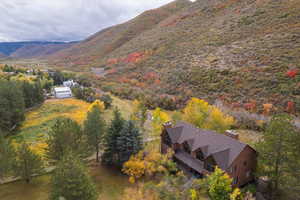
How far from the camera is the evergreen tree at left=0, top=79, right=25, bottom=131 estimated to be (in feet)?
131

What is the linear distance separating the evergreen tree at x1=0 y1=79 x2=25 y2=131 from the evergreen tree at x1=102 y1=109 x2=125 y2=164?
28.2m

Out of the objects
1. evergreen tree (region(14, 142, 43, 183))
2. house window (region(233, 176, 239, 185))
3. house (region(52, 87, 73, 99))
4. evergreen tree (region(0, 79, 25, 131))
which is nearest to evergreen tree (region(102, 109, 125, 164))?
evergreen tree (region(14, 142, 43, 183))

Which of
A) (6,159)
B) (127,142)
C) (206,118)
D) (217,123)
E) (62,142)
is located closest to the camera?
(6,159)

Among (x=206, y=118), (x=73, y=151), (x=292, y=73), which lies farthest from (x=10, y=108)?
(x=292, y=73)

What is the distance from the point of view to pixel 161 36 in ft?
354

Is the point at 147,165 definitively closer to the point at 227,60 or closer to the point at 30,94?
the point at 227,60

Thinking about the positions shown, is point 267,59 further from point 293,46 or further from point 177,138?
point 177,138

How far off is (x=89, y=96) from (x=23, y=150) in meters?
48.7

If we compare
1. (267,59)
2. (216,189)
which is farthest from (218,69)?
(216,189)

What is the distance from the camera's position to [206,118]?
111ft

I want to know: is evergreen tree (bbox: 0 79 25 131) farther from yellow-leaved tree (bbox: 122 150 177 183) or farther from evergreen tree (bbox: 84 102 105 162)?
yellow-leaved tree (bbox: 122 150 177 183)

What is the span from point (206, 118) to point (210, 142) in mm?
12077

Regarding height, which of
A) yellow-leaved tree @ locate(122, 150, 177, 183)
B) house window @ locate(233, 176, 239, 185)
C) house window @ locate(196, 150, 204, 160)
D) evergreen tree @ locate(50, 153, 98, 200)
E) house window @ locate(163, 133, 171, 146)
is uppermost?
evergreen tree @ locate(50, 153, 98, 200)

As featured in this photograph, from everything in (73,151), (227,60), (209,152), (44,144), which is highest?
(227,60)
